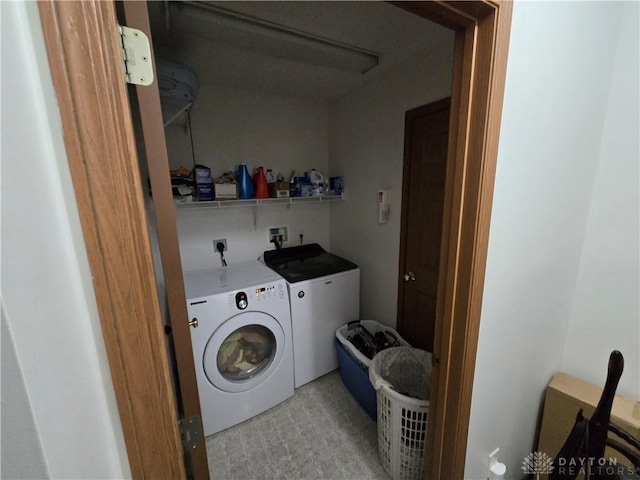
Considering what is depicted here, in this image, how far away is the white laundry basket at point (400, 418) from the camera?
4.20ft

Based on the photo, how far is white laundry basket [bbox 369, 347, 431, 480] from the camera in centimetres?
128

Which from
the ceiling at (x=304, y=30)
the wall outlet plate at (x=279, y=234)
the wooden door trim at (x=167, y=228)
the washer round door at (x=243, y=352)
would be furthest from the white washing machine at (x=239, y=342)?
the ceiling at (x=304, y=30)

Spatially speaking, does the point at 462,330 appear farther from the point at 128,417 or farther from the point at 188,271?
the point at 188,271

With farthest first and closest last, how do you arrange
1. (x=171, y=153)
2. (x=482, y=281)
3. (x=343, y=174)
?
(x=343, y=174), (x=171, y=153), (x=482, y=281)

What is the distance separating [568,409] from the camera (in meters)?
1.28

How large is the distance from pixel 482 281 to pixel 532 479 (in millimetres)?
1484

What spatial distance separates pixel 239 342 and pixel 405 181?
1.65 metres

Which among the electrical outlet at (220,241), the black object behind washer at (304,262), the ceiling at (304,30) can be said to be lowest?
the black object behind washer at (304,262)

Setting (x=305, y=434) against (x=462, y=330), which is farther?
(x=305, y=434)

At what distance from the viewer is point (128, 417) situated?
457mm

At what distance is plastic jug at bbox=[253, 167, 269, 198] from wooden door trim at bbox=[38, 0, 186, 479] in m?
1.73

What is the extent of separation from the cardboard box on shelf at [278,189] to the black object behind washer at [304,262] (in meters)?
0.53

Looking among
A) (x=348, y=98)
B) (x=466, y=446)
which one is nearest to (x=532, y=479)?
(x=466, y=446)

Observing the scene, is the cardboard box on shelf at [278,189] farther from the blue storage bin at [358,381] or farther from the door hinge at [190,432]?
the door hinge at [190,432]
